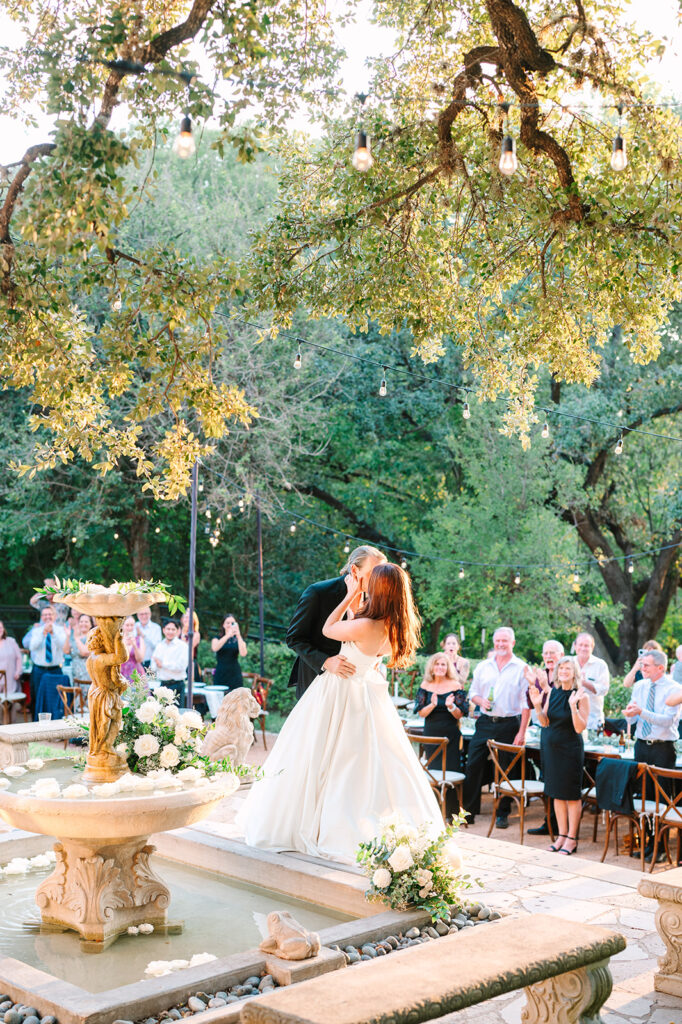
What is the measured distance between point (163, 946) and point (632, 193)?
17.3 feet

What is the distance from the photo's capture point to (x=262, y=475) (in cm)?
1642

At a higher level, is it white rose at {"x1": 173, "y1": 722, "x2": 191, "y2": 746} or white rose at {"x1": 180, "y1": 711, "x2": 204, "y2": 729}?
white rose at {"x1": 180, "y1": 711, "x2": 204, "y2": 729}

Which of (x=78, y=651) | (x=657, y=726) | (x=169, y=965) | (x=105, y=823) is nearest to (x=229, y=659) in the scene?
(x=78, y=651)

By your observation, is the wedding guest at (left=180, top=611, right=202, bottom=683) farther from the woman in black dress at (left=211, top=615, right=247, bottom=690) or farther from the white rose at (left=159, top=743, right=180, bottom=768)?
the white rose at (left=159, top=743, right=180, bottom=768)

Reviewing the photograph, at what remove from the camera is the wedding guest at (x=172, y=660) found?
11750 millimetres

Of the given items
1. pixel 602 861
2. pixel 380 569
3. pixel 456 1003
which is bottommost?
pixel 602 861

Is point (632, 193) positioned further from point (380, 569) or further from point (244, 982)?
point (244, 982)

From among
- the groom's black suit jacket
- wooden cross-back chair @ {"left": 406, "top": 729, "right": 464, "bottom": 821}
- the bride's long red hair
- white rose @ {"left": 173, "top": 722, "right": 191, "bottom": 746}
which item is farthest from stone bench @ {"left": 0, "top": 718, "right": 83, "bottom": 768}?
the bride's long red hair

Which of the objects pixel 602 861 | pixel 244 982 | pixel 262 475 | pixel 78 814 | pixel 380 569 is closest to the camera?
pixel 244 982

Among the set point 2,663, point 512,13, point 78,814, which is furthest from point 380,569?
point 2,663

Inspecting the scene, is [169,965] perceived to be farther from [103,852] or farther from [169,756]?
[169,756]

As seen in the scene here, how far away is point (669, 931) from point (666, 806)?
288 centimetres

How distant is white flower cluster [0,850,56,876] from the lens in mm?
6406

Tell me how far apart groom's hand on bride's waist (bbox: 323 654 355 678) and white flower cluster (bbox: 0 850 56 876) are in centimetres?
207
